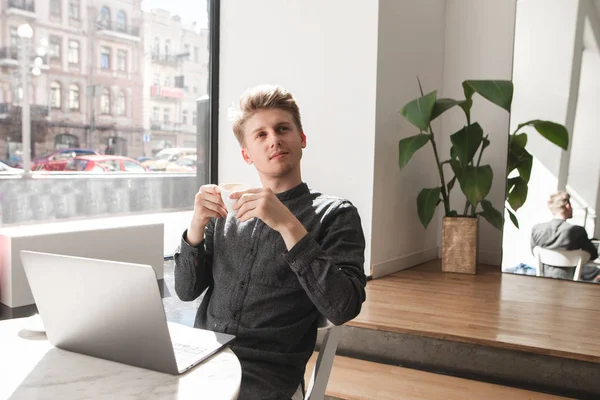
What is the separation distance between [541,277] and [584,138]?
100cm

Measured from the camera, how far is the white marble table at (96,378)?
2.68 feet

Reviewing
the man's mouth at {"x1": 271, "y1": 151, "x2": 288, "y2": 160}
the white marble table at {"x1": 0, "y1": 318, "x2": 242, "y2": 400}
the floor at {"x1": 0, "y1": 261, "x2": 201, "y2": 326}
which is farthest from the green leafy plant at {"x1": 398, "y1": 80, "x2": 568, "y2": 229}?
the white marble table at {"x1": 0, "y1": 318, "x2": 242, "y2": 400}

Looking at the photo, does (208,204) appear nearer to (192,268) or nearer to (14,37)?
(192,268)

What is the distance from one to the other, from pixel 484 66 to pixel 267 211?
3.51 metres

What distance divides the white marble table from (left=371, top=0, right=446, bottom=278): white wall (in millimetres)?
2679

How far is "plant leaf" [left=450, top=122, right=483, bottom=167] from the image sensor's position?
360 centimetres

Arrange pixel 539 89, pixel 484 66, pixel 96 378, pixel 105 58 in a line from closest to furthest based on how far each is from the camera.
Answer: pixel 96 378, pixel 105 58, pixel 539 89, pixel 484 66

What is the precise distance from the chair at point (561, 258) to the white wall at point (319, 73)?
128 centimetres

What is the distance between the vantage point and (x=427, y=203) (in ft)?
12.2

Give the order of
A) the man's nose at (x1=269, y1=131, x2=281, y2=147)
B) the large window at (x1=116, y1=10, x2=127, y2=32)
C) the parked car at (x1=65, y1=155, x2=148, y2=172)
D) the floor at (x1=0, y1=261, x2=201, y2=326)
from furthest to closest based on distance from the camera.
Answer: the large window at (x1=116, y1=10, x2=127, y2=32)
the parked car at (x1=65, y1=155, x2=148, y2=172)
the floor at (x1=0, y1=261, x2=201, y2=326)
the man's nose at (x1=269, y1=131, x2=281, y2=147)

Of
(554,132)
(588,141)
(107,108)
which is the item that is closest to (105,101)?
(107,108)

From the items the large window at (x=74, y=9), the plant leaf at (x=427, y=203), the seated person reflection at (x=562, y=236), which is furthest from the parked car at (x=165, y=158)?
the seated person reflection at (x=562, y=236)

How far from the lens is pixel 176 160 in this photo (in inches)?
144

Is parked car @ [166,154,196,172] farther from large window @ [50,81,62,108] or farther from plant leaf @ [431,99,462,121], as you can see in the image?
plant leaf @ [431,99,462,121]
